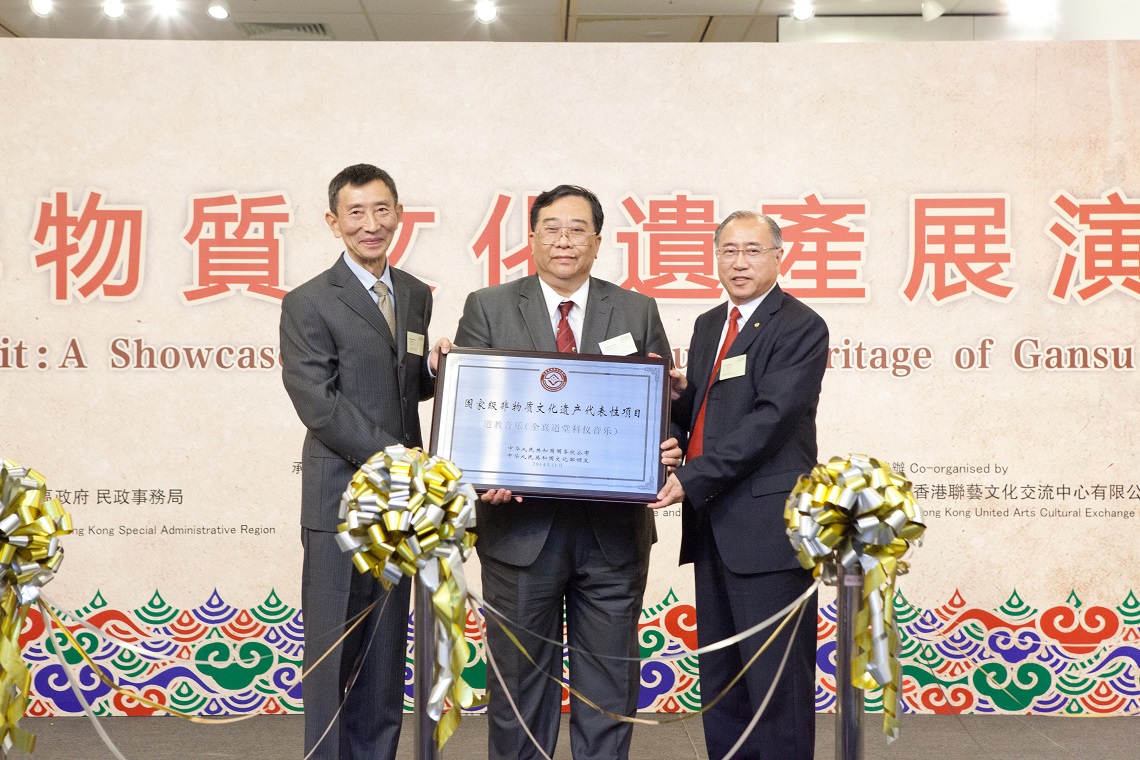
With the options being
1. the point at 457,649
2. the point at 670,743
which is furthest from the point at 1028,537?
the point at 457,649

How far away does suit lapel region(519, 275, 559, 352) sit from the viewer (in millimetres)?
2840

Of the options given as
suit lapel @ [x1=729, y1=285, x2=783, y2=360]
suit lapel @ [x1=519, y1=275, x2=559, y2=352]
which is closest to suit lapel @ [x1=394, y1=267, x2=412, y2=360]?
suit lapel @ [x1=519, y1=275, x2=559, y2=352]

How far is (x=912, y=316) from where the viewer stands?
4.03 metres

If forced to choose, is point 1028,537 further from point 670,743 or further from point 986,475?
point 670,743

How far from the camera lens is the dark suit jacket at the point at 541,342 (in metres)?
2.79

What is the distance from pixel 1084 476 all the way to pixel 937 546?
2.02ft

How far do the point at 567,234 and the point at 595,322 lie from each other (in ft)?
0.81

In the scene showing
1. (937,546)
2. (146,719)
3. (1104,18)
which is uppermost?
(1104,18)

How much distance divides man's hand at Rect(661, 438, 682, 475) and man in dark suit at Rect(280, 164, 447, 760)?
27.2 inches

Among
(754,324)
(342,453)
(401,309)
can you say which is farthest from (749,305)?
(342,453)

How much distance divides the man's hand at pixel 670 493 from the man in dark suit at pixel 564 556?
0.08 metres

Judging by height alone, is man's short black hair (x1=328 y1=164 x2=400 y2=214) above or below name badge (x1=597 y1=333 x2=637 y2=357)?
above

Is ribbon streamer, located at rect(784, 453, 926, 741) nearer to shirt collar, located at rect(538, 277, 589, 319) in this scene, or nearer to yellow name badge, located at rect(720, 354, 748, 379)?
yellow name badge, located at rect(720, 354, 748, 379)

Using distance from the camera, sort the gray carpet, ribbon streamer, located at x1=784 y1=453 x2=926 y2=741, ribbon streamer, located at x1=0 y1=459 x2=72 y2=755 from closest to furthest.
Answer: ribbon streamer, located at x1=0 y1=459 x2=72 y2=755
ribbon streamer, located at x1=784 y1=453 x2=926 y2=741
the gray carpet
